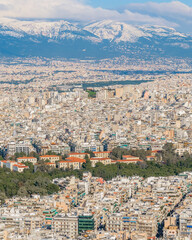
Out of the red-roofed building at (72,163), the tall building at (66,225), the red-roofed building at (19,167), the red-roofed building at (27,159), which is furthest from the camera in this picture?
the red-roofed building at (27,159)

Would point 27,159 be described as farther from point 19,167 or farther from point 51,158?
point 19,167

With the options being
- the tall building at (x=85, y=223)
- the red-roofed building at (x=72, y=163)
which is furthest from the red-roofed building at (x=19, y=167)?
the tall building at (x=85, y=223)

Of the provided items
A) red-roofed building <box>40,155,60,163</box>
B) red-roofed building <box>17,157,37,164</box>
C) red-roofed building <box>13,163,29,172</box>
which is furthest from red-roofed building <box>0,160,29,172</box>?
red-roofed building <box>40,155,60,163</box>

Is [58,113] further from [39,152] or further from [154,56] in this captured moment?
[154,56]

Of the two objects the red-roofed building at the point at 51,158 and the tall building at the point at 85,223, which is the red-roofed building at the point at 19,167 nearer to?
the red-roofed building at the point at 51,158

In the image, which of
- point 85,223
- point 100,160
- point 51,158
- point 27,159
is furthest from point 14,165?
point 85,223

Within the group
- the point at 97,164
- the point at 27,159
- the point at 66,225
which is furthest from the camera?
the point at 27,159

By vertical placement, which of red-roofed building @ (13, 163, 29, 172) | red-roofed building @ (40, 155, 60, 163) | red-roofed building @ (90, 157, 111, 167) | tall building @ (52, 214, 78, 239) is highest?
tall building @ (52, 214, 78, 239)

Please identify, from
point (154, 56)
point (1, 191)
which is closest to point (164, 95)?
point (1, 191)

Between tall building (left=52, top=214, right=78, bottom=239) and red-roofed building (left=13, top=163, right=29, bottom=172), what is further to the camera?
red-roofed building (left=13, top=163, right=29, bottom=172)

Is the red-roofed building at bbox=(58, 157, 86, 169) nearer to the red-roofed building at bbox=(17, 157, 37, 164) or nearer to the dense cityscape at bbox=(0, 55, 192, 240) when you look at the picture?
the dense cityscape at bbox=(0, 55, 192, 240)

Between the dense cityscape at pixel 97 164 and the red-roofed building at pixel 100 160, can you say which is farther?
the red-roofed building at pixel 100 160
